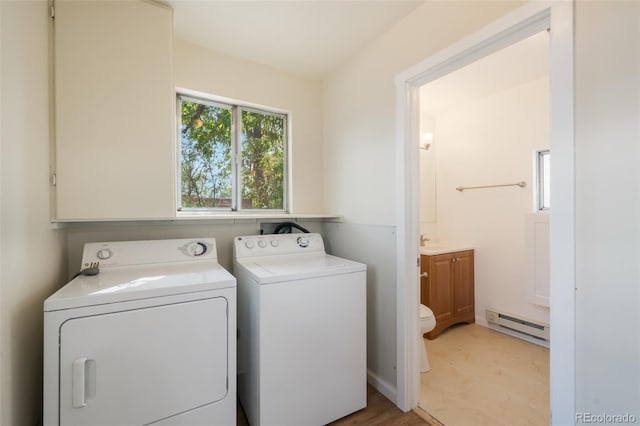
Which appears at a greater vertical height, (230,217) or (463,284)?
(230,217)

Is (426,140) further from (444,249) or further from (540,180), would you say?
(444,249)

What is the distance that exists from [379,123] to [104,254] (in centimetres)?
186

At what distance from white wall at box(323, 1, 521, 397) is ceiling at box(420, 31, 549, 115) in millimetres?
476

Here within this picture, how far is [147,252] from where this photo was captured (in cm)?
168

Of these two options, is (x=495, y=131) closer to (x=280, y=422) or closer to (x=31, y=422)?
(x=280, y=422)

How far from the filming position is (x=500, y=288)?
9.20 ft

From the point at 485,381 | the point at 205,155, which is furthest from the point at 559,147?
the point at 205,155

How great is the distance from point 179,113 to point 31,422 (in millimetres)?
1852

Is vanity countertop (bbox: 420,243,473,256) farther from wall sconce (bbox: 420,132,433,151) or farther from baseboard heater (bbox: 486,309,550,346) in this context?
wall sconce (bbox: 420,132,433,151)

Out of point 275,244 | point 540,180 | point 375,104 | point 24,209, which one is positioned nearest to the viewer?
point 24,209

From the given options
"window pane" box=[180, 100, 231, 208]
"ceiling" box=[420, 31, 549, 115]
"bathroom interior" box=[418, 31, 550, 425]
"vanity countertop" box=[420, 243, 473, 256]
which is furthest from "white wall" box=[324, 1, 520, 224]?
"vanity countertop" box=[420, 243, 473, 256]

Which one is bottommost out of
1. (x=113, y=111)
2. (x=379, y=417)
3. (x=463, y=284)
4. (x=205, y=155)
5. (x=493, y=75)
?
(x=379, y=417)

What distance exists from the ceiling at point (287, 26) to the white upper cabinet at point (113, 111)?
9.0 inches

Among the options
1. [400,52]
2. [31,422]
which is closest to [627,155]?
[400,52]
